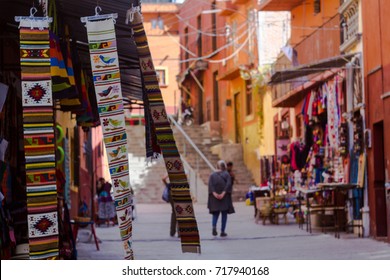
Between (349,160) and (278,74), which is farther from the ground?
(278,74)

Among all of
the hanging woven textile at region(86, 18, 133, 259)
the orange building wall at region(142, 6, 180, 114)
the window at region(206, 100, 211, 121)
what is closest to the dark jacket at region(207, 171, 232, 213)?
the hanging woven textile at region(86, 18, 133, 259)

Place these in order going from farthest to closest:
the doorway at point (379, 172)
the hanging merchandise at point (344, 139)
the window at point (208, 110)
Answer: the window at point (208, 110), the hanging merchandise at point (344, 139), the doorway at point (379, 172)

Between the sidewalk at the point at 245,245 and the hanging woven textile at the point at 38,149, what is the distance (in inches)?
119

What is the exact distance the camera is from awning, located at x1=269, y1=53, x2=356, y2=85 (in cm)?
1741

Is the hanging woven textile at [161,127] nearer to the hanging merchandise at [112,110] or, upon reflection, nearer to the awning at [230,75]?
the hanging merchandise at [112,110]

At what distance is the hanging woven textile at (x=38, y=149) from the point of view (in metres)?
7.93

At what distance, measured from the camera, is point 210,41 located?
4150cm

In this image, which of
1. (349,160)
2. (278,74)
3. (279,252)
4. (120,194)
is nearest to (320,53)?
(278,74)

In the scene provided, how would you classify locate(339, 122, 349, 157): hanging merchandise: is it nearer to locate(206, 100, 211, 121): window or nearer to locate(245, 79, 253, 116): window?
locate(245, 79, 253, 116): window

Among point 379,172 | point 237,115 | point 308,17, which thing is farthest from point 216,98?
point 379,172

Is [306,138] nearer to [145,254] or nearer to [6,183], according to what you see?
[145,254]

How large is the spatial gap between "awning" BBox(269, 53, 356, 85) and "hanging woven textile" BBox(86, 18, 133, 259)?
943 centimetres

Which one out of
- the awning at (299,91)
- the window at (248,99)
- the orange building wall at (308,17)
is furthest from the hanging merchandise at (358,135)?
the window at (248,99)
